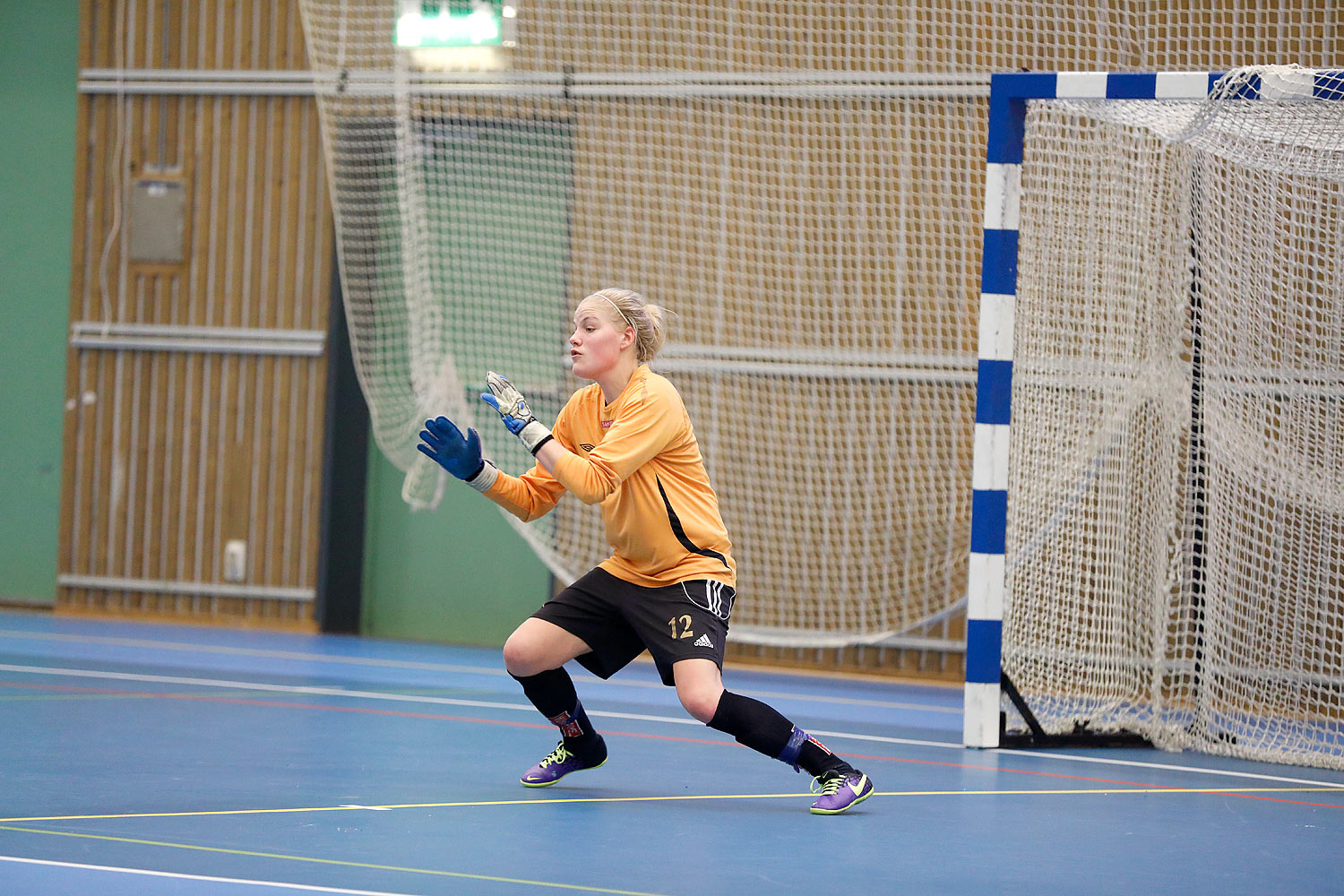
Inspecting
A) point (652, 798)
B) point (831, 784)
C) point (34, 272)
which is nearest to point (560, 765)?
point (652, 798)

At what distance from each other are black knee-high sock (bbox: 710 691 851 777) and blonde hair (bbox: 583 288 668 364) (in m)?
1.02

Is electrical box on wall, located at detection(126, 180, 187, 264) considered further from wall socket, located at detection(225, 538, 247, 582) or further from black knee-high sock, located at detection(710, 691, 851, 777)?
black knee-high sock, located at detection(710, 691, 851, 777)

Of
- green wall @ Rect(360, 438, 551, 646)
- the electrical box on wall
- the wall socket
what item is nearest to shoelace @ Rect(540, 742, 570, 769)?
green wall @ Rect(360, 438, 551, 646)

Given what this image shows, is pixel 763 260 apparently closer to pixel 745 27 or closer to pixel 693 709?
pixel 745 27

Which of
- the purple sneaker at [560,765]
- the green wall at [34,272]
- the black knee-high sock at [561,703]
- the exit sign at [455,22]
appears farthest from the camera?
the green wall at [34,272]

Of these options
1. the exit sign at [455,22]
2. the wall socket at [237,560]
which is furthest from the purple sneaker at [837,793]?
the wall socket at [237,560]

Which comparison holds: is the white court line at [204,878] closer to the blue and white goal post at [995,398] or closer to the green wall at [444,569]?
the blue and white goal post at [995,398]

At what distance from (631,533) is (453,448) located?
1.87 feet

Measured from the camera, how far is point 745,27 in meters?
8.38

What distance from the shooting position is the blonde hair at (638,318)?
4.13 meters

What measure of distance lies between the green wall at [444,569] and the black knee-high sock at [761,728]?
16.7 ft

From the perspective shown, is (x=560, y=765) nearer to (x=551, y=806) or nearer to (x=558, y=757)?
(x=558, y=757)

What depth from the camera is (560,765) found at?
14.6 ft

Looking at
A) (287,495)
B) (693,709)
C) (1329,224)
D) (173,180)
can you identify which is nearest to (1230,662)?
(1329,224)
